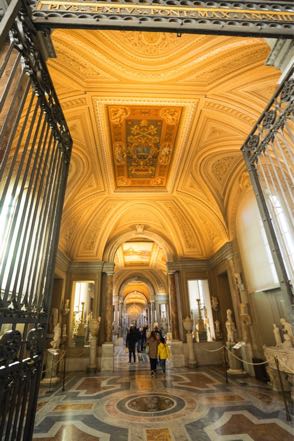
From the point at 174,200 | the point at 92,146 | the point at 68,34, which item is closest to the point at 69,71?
the point at 68,34

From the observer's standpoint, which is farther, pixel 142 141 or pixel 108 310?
pixel 108 310

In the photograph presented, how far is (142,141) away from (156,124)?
78 centimetres

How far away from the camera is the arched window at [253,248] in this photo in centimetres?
750

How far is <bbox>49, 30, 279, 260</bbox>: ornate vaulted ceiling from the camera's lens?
5.18m

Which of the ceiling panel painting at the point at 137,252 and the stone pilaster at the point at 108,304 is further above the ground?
the ceiling panel painting at the point at 137,252

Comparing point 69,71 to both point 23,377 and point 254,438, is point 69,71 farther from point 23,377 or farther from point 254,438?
point 254,438

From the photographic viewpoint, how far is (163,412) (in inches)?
194

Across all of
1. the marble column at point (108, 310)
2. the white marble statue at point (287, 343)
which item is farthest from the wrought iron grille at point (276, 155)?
the marble column at point (108, 310)

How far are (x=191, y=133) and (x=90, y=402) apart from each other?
7.46m

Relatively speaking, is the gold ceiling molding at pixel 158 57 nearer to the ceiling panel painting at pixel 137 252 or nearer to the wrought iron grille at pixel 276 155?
the wrought iron grille at pixel 276 155

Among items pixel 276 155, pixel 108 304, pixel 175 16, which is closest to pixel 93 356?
pixel 108 304

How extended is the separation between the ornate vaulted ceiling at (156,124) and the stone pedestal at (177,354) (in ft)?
15.6

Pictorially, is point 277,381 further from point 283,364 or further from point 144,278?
point 144,278

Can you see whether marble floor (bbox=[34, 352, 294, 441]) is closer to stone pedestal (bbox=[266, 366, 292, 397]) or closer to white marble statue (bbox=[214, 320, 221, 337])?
stone pedestal (bbox=[266, 366, 292, 397])
